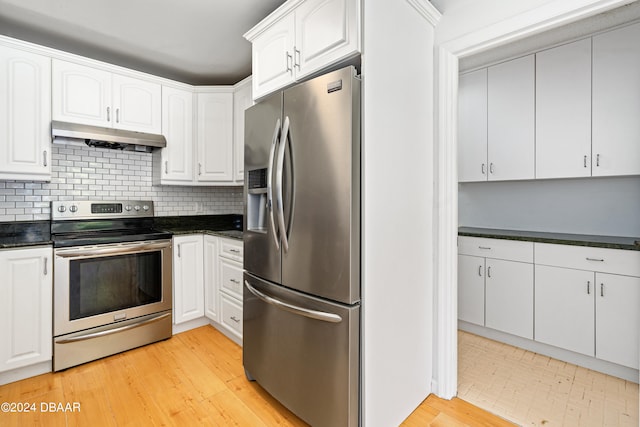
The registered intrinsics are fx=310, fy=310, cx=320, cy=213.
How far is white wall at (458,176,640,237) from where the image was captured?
2.46 metres

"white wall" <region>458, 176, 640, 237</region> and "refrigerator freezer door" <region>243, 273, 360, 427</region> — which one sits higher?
"white wall" <region>458, 176, 640, 237</region>

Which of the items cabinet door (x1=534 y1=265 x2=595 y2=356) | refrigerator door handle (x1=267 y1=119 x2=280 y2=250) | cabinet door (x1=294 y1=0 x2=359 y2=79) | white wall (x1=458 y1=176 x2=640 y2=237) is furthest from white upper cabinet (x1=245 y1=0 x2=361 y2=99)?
white wall (x1=458 y1=176 x2=640 y2=237)

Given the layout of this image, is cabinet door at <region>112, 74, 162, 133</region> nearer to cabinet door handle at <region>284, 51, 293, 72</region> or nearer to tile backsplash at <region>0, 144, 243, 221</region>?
tile backsplash at <region>0, 144, 243, 221</region>

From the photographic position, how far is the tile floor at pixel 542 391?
1.77m

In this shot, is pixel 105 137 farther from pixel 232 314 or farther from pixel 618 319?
pixel 618 319

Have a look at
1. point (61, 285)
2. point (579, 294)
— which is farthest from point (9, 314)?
point (579, 294)

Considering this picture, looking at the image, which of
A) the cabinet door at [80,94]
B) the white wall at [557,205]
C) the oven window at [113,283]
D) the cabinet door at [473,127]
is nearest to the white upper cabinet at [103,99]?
the cabinet door at [80,94]

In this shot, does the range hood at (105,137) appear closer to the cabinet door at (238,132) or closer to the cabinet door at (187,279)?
the cabinet door at (238,132)

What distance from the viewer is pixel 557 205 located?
2.77 metres

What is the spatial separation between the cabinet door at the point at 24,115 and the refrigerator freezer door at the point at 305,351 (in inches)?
76.1

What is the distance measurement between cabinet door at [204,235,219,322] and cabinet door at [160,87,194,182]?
725 mm

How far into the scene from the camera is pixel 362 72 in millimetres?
1432

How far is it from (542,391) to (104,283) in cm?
322

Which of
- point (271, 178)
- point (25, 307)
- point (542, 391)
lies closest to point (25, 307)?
point (25, 307)
